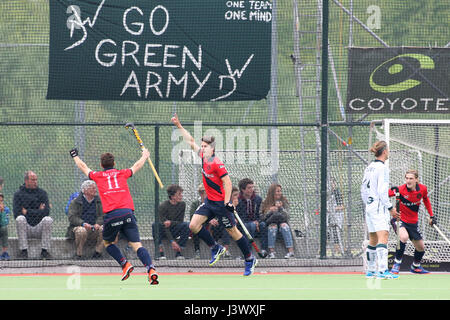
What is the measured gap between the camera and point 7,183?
2120cm

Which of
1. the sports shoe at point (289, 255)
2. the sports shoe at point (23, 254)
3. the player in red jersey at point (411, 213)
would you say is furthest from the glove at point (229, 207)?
the sports shoe at point (23, 254)

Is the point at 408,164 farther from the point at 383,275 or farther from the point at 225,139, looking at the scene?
the point at 225,139

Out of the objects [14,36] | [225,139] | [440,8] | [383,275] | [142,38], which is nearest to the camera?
[383,275]

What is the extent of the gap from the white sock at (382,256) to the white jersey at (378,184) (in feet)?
1.91

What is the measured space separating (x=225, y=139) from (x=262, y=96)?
6.58 metres

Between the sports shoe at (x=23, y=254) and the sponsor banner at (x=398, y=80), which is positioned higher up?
the sponsor banner at (x=398, y=80)

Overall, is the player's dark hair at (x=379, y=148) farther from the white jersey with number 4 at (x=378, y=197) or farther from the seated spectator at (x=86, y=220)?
the seated spectator at (x=86, y=220)

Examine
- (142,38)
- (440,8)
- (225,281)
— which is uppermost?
(440,8)

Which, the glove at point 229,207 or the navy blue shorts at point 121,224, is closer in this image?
the navy blue shorts at point 121,224

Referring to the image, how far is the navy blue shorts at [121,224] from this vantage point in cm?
1045

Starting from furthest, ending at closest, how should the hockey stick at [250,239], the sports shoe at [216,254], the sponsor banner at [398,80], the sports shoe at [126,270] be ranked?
the sponsor banner at [398,80] < the hockey stick at [250,239] < the sports shoe at [216,254] < the sports shoe at [126,270]

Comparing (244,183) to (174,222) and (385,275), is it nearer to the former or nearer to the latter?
(174,222)

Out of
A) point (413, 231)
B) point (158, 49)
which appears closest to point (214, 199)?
point (413, 231)

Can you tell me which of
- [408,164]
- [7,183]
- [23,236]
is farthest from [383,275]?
[7,183]
